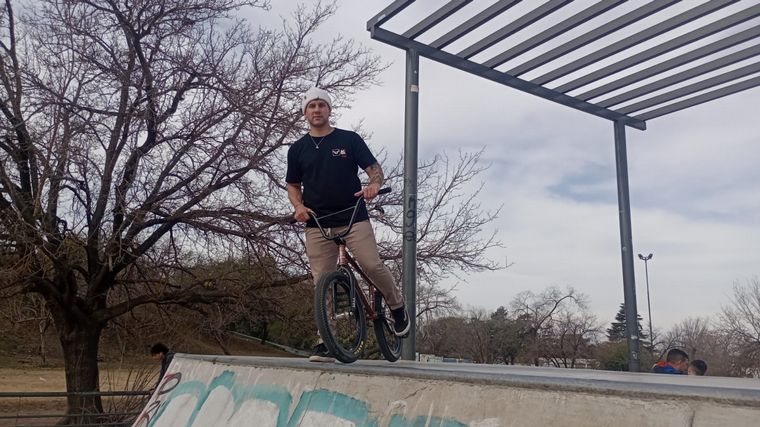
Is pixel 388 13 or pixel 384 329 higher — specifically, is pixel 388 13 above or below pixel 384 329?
above

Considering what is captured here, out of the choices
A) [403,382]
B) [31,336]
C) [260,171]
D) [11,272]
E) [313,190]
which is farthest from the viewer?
[31,336]

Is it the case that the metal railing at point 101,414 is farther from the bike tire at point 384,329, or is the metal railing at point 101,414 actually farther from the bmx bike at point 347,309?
the bmx bike at point 347,309

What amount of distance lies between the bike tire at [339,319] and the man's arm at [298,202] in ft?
1.47

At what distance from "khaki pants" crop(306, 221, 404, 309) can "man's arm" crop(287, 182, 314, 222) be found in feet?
0.49

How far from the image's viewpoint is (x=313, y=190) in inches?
163

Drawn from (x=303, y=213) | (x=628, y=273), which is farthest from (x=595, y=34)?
(x=303, y=213)

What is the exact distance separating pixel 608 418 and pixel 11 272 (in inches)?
412

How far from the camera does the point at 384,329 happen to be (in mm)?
4508

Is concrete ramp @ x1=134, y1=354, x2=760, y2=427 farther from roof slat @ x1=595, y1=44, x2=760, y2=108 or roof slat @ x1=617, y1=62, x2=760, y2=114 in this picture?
roof slat @ x1=617, y1=62, x2=760, y2=114

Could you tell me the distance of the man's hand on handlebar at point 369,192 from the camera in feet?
12.7

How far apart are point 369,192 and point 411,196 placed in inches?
112

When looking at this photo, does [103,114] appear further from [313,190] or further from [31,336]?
[313,190]

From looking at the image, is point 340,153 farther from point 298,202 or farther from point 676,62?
point 676,62

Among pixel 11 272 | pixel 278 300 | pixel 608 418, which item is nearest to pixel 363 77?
pixel 278 300
